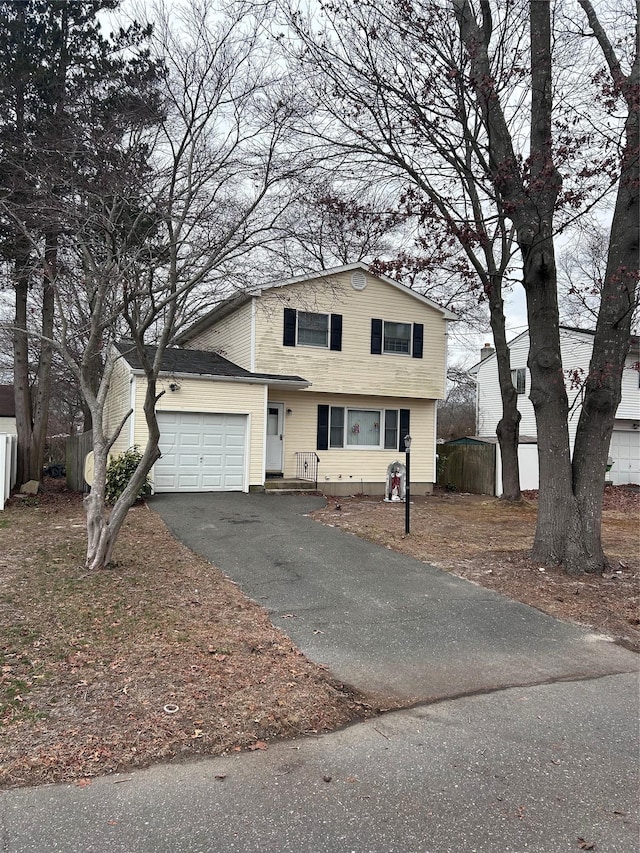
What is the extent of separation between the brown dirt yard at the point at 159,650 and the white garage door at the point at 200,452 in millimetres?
5447

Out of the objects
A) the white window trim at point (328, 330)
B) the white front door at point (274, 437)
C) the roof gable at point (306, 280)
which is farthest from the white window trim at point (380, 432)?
the roof gable at point (306, 280)

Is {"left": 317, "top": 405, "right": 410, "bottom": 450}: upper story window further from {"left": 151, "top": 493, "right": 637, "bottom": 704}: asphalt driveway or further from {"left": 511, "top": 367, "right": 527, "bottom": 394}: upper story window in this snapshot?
{"left": 511, "top": 367, "right": 527, "bottom": 394}: upper story window

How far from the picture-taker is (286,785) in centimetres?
299

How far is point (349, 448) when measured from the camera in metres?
18.2

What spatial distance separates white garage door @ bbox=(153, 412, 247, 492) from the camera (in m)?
15.1

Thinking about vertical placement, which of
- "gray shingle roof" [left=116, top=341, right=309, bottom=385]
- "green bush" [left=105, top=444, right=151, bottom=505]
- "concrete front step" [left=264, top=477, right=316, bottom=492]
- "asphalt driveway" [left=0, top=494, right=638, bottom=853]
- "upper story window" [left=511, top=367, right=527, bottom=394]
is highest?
"upper story window" [left=511, top=367, right=527, bottom=394]

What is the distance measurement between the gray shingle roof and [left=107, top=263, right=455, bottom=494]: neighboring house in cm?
5

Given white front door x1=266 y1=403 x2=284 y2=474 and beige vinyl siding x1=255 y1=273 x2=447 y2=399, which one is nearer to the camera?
beige vinyl siding x1=255 y1=273 x2=447 y2=399

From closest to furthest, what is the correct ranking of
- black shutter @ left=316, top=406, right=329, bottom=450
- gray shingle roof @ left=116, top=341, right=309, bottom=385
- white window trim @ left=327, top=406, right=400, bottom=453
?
gray shingle roof @ left=116, top=341, right=309, bottom=385, black shutter @ left=316, top=406, right=329, bottom=450, white window trim @ left=327, top=406, right=400, bottom=453

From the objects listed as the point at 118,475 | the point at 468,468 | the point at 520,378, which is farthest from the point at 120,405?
the point at 520,378

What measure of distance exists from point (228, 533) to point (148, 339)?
1206 centimetres

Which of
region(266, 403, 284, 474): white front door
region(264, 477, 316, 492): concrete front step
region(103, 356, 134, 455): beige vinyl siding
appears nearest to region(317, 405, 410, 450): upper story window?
region(266, 403, 284, 474): white front door

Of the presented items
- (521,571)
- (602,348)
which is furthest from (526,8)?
(521,571)

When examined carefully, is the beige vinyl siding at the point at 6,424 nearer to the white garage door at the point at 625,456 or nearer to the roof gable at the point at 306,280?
the roof gable at the point at 306,280
